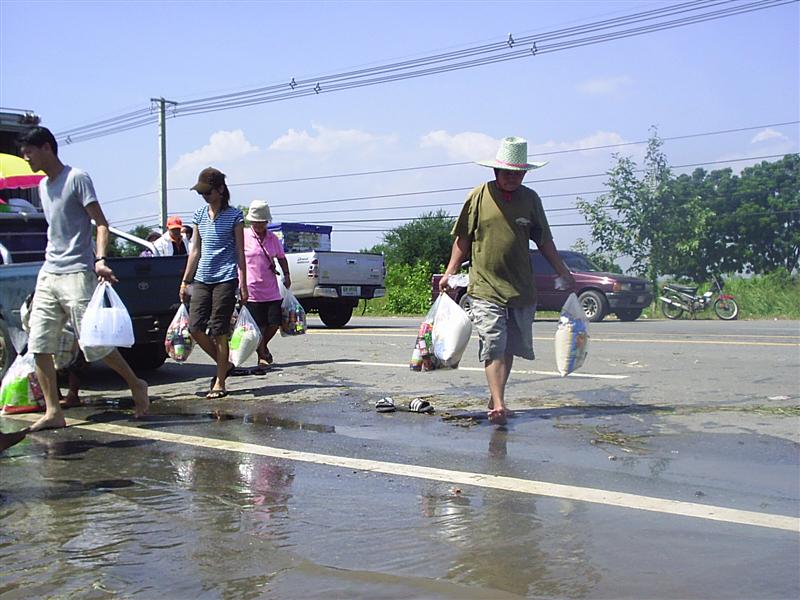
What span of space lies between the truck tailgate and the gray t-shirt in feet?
42.3

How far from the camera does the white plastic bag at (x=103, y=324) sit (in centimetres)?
606

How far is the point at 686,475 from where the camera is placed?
15.4 feet

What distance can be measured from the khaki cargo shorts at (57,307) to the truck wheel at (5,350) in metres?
2.04

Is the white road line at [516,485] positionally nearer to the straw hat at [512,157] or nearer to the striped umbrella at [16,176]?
the straw hat at [512,157]

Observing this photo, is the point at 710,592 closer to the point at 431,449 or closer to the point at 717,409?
the point at 431,449

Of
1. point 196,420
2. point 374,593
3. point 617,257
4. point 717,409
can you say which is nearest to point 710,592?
point 374,593

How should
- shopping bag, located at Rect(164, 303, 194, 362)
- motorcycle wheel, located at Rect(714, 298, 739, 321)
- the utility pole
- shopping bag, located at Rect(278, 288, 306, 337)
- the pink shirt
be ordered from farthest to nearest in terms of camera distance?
the utility pole, motorcycle wheel, located at Rect(714, 298, 739, 321), shopping bag, located at Rect(278, 288, 306, 337), the pink shirt, shopping bag, located at Rect(164, 303, 194, 362)

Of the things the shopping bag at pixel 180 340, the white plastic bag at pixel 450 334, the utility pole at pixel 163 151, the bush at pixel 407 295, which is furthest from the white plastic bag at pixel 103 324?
the utility pole at pixel 163 151

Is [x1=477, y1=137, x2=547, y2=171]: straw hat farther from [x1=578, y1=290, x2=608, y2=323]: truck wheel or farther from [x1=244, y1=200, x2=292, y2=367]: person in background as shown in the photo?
[x1=578, y1=290, x2=608, y2=323]: truck wheel

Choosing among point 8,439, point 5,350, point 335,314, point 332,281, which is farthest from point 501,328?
point 335,314

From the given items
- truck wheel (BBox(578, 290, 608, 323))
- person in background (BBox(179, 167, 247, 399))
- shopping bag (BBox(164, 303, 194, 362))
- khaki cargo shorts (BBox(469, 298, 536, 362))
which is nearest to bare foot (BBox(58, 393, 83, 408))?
shopping bag (BBox(164, 303, 194, 362))

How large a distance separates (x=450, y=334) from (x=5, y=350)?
4250mm

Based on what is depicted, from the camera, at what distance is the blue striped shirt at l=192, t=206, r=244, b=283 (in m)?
7.69

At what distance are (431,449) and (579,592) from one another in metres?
2.39
